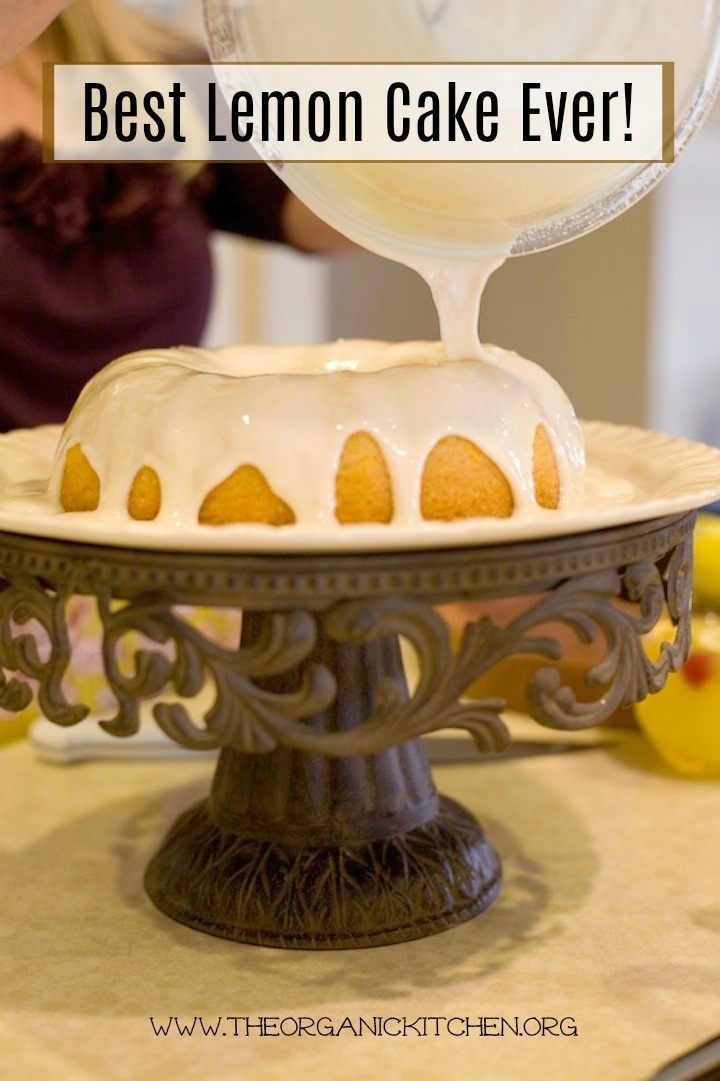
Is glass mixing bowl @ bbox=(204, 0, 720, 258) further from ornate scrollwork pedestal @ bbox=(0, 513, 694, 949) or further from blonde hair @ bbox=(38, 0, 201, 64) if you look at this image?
blonde hair @ bbox=(38, 0, 201, 64)

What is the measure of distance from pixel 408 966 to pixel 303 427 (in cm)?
30

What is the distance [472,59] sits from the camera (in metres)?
0.61

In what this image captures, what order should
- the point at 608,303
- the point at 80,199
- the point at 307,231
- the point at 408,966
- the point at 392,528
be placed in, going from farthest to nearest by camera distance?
the point at 608,303, the point at 307,231, the point at 80,199, the point at 408,966, the point at 392,528

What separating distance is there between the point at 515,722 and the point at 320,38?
22.3 inches

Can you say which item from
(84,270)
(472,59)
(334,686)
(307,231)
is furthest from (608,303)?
(334,686)

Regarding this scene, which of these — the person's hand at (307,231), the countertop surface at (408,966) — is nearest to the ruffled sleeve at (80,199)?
the person's hand at (307,231)

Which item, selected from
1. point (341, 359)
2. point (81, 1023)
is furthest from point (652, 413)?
point (81, 1023)

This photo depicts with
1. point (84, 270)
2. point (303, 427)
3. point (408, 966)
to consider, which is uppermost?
point (84, 270)

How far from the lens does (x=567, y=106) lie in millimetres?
616

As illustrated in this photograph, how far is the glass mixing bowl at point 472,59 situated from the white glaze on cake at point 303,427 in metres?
0.08

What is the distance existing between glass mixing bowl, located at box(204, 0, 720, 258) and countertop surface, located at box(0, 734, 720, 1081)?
39cm

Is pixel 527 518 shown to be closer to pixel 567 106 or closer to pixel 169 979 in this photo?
pixel 567 106

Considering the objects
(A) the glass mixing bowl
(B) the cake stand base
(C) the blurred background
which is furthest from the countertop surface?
(C) the blurred background

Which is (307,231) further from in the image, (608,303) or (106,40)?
(608,303)
